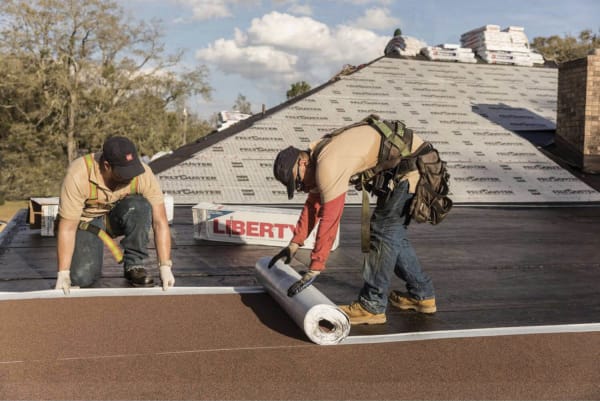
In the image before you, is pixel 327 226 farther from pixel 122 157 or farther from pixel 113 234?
pixel 113 234

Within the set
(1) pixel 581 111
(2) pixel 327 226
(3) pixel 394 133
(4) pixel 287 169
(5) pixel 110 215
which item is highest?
(1) pixel 581 111

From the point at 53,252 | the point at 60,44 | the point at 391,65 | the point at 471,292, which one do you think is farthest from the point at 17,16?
the point at 471,292

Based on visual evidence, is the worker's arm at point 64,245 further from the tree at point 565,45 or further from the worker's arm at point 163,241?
the tree at point 565,45

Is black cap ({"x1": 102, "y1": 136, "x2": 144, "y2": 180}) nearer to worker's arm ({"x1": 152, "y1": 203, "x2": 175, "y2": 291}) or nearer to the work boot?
worker's arm ({"x1": 152, "y1": 203, "x2": 175, "y2": 291})

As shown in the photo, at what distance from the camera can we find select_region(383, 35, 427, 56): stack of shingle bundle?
22.3 m

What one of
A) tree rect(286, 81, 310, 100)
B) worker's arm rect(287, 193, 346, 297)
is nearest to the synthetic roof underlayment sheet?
worker's arm rect(287, 193, 346, 297)

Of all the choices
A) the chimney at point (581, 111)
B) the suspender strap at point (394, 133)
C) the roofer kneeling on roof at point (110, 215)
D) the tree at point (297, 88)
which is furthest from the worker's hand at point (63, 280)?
the tree at point (297, 88)

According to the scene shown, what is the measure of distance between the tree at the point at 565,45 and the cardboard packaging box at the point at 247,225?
Result: 44.7 meters

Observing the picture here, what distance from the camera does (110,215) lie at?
4594 millimetres

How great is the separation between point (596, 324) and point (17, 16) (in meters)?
25.9

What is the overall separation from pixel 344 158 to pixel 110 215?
2315 millimetres

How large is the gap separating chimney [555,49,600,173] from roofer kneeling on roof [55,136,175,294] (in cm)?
1237

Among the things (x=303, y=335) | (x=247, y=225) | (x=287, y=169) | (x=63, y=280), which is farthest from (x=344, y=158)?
(x=247, y=225)

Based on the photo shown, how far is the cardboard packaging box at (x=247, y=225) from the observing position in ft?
21.5
